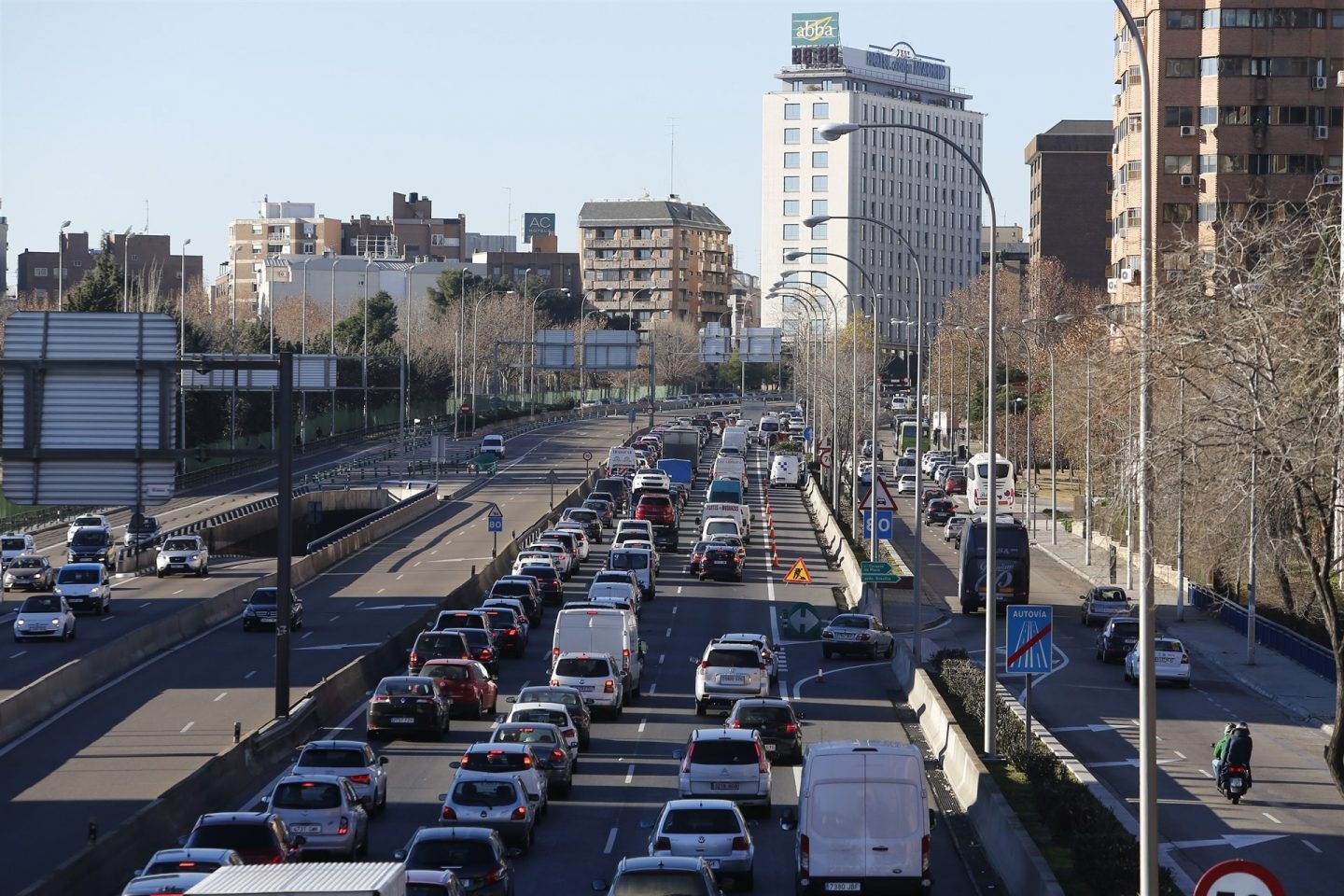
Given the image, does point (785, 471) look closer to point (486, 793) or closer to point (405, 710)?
point (405, 710)

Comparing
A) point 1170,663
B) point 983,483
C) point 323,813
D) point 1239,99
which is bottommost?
point 1170,663

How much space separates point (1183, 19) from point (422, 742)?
71.4 metres

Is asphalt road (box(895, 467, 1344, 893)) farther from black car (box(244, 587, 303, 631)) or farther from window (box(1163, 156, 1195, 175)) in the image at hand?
window (box(1163, 156, 1195, 175))

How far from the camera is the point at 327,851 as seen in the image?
73.2ft

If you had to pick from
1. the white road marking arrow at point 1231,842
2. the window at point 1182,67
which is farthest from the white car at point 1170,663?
the window at point 1182,67

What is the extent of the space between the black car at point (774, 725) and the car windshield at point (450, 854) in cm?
1096

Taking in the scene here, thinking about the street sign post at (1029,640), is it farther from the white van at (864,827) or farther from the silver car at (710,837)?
the silver car at (710,837)

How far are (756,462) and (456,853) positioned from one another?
101 metres

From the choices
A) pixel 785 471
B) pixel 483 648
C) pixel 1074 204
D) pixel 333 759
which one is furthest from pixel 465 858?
pixel 1074 204

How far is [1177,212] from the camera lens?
301 feet

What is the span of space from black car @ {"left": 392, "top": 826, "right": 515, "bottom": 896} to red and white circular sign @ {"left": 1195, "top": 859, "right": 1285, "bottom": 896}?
1018cm

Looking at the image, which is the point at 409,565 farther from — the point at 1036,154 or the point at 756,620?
the point at 1036,154

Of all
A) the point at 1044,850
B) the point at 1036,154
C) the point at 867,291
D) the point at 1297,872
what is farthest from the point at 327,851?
the point at 867,291

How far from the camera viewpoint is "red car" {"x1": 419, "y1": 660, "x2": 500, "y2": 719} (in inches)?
1382
